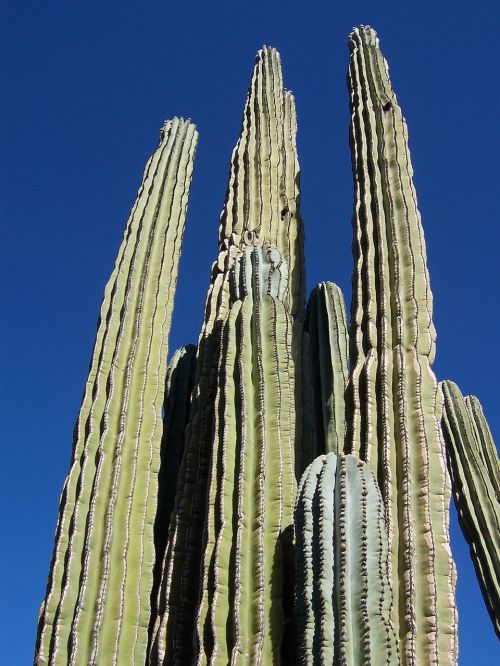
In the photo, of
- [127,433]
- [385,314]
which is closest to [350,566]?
[385,314]

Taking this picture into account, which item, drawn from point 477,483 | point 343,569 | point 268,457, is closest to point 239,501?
point 268,457

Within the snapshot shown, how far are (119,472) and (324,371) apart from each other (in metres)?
1.69

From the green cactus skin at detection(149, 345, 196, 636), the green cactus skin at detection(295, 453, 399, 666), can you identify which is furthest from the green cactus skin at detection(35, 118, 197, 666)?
the green cactus skin at detection(295, 453, 399, 666)

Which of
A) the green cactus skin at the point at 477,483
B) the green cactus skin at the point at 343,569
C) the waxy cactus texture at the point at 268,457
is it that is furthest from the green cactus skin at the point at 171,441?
the green cactus skin at the point at 477,483

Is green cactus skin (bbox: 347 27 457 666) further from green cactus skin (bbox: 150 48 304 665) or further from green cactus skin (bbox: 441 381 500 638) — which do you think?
green cactus skin (bbox: 441 381 500 638)

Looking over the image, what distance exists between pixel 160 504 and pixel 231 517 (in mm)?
1514

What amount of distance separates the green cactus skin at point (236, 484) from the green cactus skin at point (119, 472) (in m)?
0.20

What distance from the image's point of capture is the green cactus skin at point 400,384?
3.40 m

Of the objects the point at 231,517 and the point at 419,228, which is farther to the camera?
the point at 419,228

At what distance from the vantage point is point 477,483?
668 centimetres

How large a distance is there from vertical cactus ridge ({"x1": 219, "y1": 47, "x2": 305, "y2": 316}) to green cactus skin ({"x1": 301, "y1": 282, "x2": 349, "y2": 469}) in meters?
0.19

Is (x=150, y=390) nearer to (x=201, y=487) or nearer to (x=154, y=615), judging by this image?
(x=201, y=487)

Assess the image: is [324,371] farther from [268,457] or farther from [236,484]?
[236,484]

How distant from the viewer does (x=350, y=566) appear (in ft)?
10.8
